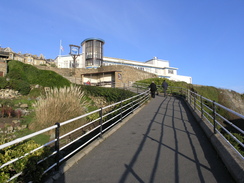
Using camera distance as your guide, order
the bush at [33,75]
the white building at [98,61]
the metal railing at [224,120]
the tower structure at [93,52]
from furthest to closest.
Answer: the white building at [98,61] → the tower structure at [93,52] → the bush at [33,75] → the metal railing at [224,120]

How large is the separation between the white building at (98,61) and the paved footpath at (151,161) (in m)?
33.8

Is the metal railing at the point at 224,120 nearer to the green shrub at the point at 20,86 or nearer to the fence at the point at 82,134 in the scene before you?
the fence at the point at 82,134

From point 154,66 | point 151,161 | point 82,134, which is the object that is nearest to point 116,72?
point 82,134

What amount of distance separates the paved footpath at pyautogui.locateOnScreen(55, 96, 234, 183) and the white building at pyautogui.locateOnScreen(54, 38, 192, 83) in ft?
111

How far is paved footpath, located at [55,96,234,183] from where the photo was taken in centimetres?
322

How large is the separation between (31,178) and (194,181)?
278 cm

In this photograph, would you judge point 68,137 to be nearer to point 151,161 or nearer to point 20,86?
point 151,161

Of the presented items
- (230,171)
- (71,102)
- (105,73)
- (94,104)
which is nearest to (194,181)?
(230,171)

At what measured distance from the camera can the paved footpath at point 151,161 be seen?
3.22 meters

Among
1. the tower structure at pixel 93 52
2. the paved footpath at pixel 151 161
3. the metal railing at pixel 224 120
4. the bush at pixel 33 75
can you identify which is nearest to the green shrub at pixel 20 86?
the bush at pixel 33 75

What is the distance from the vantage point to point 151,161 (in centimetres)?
388

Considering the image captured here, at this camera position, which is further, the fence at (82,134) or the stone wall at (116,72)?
the stone wall at (116,72)

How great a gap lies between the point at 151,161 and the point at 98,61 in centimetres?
3733

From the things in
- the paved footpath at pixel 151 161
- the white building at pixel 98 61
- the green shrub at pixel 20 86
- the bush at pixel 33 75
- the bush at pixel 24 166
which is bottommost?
the paved footpath at pixel 151 161
